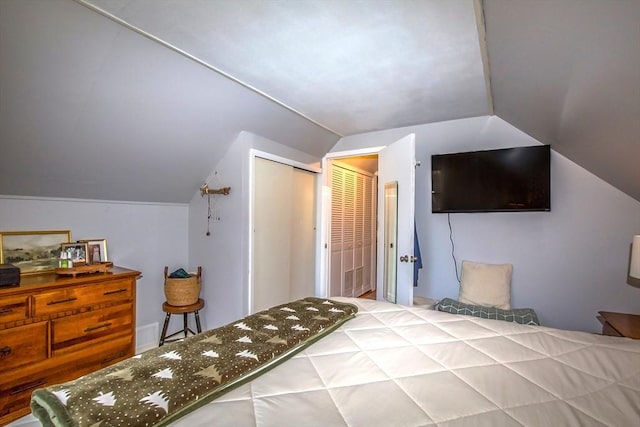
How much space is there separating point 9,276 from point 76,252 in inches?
19.6

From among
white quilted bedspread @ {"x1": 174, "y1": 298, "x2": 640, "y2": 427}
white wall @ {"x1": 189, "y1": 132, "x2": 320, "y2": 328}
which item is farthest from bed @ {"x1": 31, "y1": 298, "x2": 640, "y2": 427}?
white wall @ {"x1": 189, "y1": 132, "x2": 320, "y2": 328}

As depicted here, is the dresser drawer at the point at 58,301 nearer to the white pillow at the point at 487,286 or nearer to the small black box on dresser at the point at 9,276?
A: the small black box on dresser at the point at 9,276

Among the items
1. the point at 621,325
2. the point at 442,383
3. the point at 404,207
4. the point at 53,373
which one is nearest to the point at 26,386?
the point at 53,373

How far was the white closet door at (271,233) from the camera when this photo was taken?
9.66ft

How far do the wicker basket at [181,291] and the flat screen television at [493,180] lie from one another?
2.41m

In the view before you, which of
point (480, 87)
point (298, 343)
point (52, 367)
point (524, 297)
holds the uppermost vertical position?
point (480, 87)

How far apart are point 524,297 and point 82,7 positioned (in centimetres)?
368

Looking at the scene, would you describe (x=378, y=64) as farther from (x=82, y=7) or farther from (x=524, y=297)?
(x=524, y=297)

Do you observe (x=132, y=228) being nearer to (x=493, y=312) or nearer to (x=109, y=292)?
(x=109, y=292)

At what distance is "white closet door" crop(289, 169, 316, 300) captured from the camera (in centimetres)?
351

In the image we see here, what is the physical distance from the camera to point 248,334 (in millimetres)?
1322

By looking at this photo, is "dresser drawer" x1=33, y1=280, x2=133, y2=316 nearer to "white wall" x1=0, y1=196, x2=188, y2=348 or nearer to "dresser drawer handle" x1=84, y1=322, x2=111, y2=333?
"dresser drawer handle" x1=84, y1=322, x2=111, y2=333

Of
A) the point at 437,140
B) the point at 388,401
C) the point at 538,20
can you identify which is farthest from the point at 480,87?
the point at 388,401

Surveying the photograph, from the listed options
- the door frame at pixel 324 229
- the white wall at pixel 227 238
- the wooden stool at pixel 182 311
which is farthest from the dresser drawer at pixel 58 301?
the door frame at pixel 324 229
